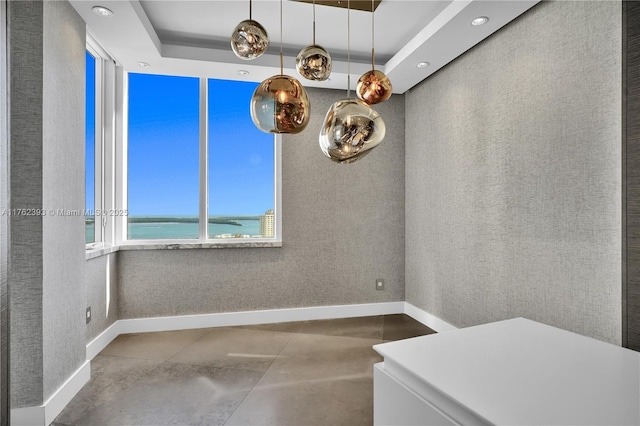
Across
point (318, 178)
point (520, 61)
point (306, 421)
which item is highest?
point (520, 61)

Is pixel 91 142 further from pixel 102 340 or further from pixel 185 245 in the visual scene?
pixel 102 340

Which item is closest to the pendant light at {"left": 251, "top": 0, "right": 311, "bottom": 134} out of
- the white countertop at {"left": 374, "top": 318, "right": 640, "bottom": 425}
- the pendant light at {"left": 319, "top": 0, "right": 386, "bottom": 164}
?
the pendant light at {"left": 319, "top": 0, "right": 386, "bottom": 164}

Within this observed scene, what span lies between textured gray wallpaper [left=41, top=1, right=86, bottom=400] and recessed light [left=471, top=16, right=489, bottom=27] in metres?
2.57

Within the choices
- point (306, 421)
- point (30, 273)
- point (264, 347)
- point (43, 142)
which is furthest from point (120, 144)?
point (306, 421)

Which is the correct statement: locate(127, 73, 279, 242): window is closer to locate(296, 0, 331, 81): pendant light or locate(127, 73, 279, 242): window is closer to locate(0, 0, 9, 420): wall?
locate(0, 0, 9, 420): wall

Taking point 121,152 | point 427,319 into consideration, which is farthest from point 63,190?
point 427,319

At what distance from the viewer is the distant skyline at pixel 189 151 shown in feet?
11.7

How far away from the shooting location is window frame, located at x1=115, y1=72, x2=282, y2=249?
3.46m

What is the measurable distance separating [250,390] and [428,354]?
5.27 feet

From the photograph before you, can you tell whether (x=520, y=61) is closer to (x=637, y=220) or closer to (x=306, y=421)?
(x=637, y=220)

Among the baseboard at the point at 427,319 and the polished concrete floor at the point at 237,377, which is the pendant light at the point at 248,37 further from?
the baseboard at the point at 427,319

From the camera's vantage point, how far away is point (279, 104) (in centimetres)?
118

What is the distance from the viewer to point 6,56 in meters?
1.76

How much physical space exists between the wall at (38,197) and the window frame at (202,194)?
131cm
